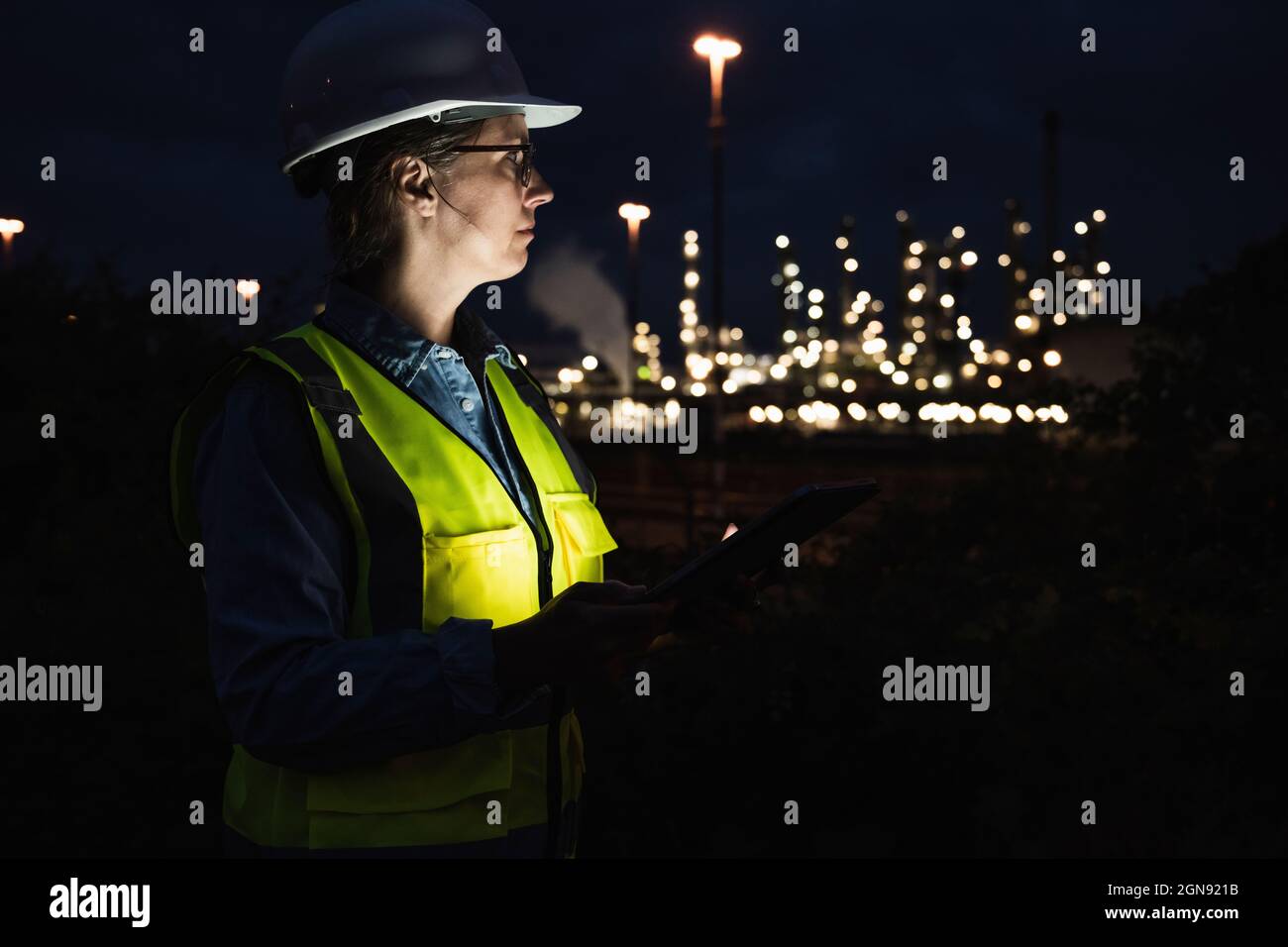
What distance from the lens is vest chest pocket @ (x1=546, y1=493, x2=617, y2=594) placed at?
2.30 m

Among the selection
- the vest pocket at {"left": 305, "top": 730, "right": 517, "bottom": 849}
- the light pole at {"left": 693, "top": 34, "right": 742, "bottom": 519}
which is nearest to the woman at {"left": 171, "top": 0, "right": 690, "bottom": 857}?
the vest pocket at {"left": 305, "top": 730, "right": 517, "bottom": 849}

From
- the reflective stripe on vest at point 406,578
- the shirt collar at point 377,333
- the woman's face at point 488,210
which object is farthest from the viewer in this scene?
the woman's face at point 488,210

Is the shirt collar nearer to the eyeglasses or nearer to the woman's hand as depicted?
the eyeglasses

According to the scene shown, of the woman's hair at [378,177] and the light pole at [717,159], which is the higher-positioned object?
the light pole at [717,159]

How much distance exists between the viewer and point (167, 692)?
17.1 feet

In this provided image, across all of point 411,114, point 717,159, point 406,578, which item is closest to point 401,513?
point 406,578

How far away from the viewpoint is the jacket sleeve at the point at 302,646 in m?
1.79

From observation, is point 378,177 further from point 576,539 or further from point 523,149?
point 576,539

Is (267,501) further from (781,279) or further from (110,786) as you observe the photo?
(781,279)

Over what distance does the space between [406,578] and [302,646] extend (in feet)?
0.71

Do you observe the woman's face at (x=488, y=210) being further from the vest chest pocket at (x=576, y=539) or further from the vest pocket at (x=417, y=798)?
the vest pocket at (x=417, y=798)

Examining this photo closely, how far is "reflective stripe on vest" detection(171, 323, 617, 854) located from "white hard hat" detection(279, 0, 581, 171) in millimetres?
437

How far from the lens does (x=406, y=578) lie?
194cm

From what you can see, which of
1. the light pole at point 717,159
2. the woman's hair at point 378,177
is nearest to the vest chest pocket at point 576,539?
the woman's hair at point 378,177
